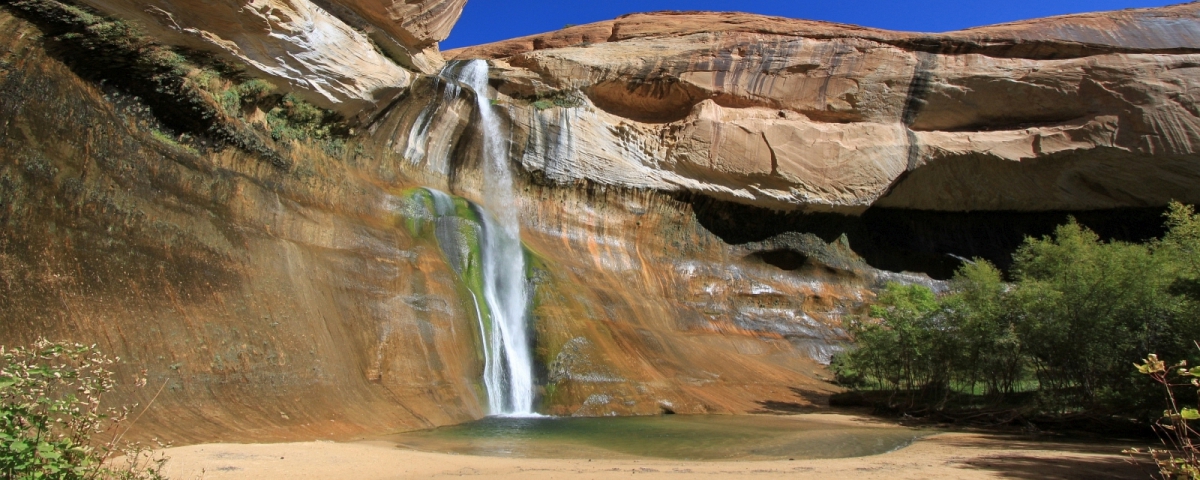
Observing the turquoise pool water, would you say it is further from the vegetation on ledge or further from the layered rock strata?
the layered rock strata

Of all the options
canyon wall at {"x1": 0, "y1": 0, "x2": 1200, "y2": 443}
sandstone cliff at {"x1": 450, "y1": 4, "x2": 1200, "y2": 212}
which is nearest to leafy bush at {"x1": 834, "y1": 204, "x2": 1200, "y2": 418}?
canyon wall at {"x1": 0, "y1": 0, "x2": 1200, "y2": 443}

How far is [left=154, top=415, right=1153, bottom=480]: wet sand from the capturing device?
7141 millimetres

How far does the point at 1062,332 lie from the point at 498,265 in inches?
474

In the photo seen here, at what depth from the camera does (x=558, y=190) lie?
78.5 ft

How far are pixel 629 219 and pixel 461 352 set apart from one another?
11076 millimetres

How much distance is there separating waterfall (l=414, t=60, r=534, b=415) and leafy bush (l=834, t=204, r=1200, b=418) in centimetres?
850

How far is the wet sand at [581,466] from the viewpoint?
7.14 metres

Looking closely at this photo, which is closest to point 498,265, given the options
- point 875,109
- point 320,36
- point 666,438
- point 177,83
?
point 320,36

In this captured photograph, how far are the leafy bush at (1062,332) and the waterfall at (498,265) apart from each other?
8.50 meters

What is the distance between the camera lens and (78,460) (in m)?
4.14

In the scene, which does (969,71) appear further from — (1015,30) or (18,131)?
(18,131)

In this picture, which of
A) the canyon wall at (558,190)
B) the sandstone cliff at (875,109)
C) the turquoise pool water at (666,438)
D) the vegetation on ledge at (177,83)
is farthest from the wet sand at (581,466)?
the sandstone cliff at (875,109)

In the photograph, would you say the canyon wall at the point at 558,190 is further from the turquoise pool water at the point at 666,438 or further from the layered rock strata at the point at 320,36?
the turquoise pool water at the point at 666,438

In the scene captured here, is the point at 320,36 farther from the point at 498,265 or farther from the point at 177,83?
the point at 498,265
